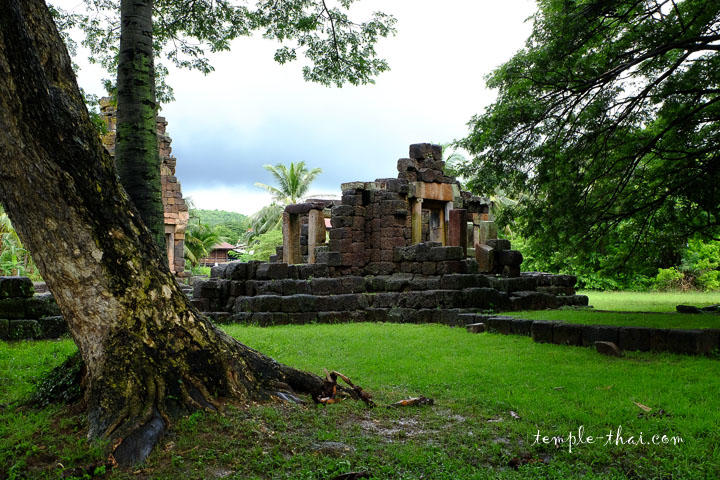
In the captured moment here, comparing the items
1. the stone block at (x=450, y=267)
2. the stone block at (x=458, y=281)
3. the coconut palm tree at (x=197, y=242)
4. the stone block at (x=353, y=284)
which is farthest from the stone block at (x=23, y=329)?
the coconut palm tree at (x=197, y=242)

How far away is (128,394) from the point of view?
12.3 ft

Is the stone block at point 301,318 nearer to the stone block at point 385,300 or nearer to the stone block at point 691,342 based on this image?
the stone block at point 385,300

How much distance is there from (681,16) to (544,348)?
6.03 metres

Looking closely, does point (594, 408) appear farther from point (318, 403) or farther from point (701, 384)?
point (318, 403)

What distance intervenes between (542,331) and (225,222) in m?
A: 57.9

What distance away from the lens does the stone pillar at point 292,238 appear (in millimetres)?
18094

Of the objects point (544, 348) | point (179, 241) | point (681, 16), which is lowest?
point (544, 348)

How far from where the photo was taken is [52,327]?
32.0 ft

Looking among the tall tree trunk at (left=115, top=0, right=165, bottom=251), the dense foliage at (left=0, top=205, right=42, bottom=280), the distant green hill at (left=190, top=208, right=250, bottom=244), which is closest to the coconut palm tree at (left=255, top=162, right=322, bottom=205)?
the distant green hill at (left=190, top=208, right=250, bottom=244)

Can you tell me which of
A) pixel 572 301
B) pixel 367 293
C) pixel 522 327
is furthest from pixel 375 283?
pixel 572 301

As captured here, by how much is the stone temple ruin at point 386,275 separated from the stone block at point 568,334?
3.39 meters

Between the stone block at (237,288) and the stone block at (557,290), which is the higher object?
the stone block at (237,288)

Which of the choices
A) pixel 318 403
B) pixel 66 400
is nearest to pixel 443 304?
pixel 318 403

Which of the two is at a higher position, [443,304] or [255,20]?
[255,20]
